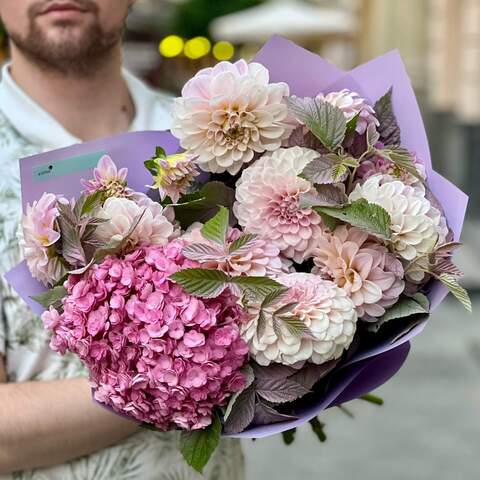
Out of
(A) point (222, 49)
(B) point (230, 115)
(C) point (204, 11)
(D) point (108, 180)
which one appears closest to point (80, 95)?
(D) point (108, 180)

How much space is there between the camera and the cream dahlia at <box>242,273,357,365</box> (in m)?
1.45

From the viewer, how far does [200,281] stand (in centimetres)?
144

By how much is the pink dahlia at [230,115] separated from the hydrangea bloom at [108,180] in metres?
0.13

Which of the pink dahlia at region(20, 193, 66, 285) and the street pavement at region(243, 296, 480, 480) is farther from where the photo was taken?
the street pavement at region(243, 296, 480, 480)

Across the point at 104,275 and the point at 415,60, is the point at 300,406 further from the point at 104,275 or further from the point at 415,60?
the point at 415,60

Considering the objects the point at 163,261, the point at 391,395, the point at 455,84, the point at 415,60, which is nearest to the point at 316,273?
the point at 163,261

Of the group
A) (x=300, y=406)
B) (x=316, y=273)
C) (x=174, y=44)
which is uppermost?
(x=316, y=273)

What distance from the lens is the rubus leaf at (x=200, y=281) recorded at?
144 centimetres

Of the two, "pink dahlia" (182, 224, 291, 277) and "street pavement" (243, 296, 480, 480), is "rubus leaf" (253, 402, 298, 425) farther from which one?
"street pavement" (243, 296, 480, 480)

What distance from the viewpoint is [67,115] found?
7.16ft

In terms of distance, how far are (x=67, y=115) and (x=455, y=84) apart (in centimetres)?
1315

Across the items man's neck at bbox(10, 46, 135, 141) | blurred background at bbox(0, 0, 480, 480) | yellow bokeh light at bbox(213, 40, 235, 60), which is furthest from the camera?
yellow bokeh light at bbox(213, 40, 235, 60)

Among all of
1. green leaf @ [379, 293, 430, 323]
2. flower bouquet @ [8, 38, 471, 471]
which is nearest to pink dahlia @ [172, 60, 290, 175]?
flower bouquet @ [8, 38, 471, 471]

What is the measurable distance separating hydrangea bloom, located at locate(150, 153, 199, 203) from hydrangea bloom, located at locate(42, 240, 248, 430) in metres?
0.12
